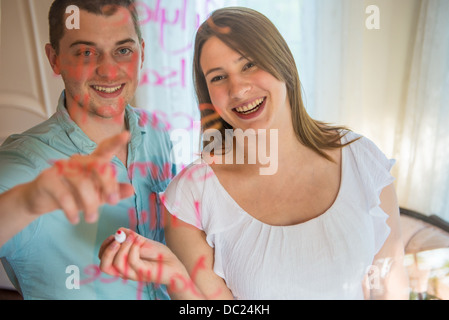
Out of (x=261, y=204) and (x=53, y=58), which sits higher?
(x=53, y=58)

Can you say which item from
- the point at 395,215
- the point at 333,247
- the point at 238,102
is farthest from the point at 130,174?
the point at 395,215

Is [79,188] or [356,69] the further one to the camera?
[356,69]

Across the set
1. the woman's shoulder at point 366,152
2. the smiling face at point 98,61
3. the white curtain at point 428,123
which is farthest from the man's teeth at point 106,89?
the white curtain at point 428,123

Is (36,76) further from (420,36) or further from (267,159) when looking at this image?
(420,36)

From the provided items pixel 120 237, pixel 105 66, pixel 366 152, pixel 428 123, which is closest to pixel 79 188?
pixel 120 237

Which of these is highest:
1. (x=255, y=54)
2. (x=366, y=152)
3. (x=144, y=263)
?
(x=255, y=54)

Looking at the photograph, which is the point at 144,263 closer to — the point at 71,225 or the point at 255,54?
the point at 71,225

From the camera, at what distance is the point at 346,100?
0.80 m

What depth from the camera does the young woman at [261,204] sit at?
686mm

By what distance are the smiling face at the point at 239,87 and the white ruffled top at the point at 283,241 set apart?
139 millimetres

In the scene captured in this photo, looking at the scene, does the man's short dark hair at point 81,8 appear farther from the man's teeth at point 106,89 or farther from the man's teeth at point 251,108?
the man's teeth at point 251,108

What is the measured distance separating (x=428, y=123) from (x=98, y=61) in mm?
761

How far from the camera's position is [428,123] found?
82 centimetres

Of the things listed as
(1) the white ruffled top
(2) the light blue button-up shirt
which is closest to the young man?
(2) the light blue button-up shirt
